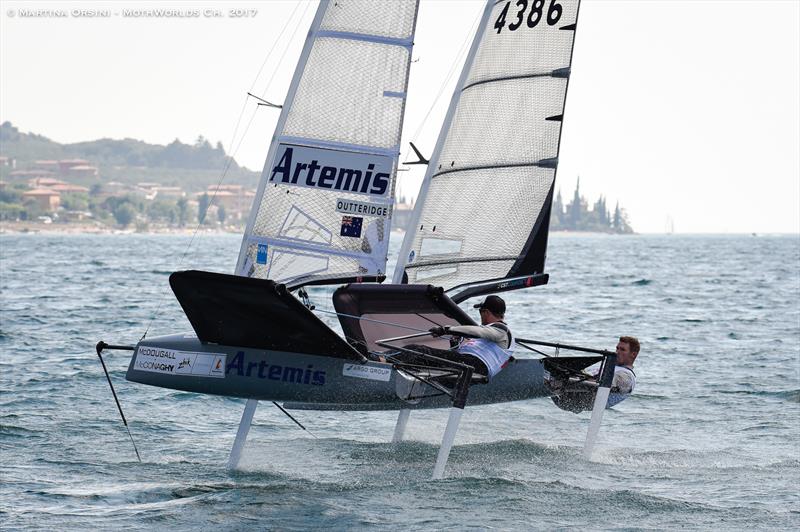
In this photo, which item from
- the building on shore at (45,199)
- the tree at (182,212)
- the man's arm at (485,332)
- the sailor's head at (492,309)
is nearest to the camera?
the man's arm at (485,332)

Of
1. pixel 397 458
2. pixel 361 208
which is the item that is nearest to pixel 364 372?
pixel 397 458

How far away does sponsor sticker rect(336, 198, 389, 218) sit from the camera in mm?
10805

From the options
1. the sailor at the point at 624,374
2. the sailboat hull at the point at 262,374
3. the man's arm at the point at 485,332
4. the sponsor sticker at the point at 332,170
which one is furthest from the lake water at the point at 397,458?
the sponsor sticker at the point at 332,170

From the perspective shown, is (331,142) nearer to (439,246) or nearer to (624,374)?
(439,246)

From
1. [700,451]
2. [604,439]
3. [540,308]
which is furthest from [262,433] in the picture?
[540,308]

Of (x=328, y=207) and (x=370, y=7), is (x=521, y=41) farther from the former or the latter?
(x=328, y=207)

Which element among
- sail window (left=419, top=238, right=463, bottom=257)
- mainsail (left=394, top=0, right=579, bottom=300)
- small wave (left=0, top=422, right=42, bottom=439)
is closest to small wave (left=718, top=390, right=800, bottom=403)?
mainsail (left=394, top=0, right=579, bottom=300)

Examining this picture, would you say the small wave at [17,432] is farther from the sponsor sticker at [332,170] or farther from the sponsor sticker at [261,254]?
the sponsor sticker at [332,170]

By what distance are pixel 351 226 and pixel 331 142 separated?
804 millimetres

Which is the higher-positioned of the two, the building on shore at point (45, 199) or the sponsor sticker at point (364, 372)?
the sponsor sticker at point (364, 372)

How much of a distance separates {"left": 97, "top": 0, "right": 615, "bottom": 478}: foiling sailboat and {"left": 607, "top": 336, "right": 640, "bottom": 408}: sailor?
198 millimetres

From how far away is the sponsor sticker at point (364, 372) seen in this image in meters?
9.16

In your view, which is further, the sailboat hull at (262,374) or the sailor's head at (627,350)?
the sailor's head at (627,350)

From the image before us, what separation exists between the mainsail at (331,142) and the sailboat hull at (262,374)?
141 centimetres
